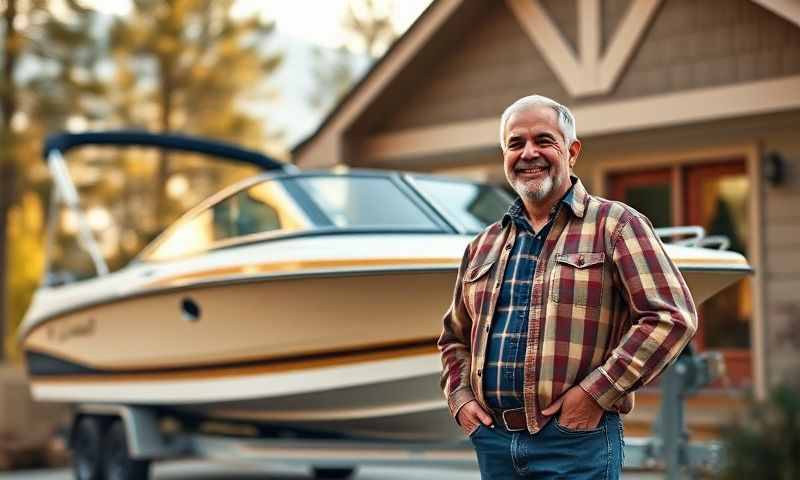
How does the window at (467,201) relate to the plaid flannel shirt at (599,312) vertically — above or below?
above

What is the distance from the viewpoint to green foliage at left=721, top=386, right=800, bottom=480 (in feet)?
19.4

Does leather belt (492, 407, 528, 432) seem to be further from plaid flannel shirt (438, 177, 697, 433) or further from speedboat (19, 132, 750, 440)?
speedboat (19, 132, 750, 440)

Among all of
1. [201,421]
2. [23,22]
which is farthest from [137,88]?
[201,421]

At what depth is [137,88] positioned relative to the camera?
27109 mm

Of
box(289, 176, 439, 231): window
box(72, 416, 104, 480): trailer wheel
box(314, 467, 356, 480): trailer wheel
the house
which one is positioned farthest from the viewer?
the house

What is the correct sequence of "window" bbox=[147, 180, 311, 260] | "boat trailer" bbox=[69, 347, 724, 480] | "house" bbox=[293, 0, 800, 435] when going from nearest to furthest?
"boat trailer" bbox=[69, 347, 724, 480] → "window" bbox=[147, 180, 311, 260] → "house" bbox=[293, 0, 800, 435]

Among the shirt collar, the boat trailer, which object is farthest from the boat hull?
the shirt collar

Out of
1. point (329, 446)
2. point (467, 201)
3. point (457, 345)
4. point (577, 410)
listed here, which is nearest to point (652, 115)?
point (467, 201)

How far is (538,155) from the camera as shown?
3529mm

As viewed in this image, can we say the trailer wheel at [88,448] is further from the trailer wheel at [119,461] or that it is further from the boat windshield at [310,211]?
the boat windshield at [310,211]

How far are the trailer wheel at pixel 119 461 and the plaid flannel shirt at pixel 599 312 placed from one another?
5737 millimetres

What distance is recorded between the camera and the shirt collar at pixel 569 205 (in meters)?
3.50

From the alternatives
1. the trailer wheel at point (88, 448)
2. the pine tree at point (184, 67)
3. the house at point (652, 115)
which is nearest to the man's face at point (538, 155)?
the trailer wheel at point (88, 448)

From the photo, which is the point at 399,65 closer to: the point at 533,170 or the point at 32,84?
the point at 533,170
